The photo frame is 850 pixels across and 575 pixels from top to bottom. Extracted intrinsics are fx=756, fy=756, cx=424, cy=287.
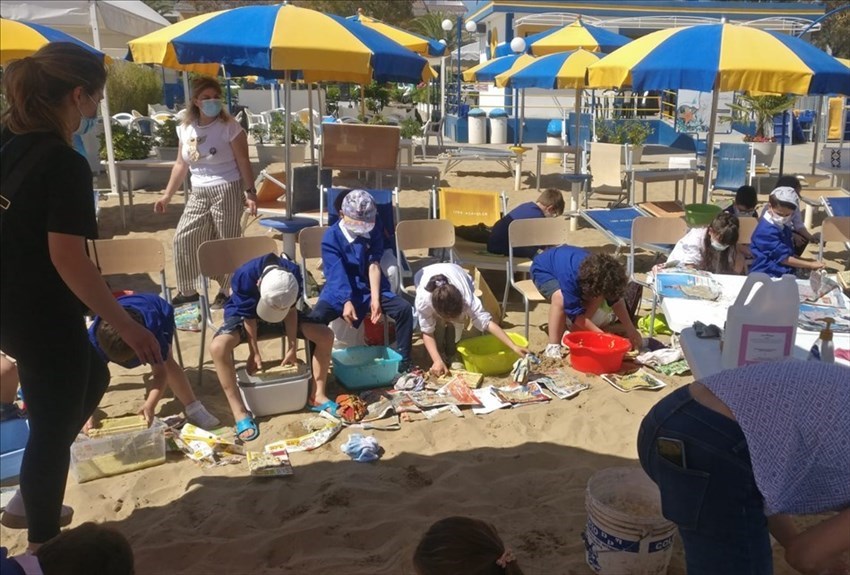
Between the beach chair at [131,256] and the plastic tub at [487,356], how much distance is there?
179 centimetres

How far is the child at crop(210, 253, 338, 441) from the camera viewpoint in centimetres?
392

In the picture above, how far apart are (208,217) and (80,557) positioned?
14.0 feet

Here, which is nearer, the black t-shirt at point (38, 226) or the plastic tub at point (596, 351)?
the black t-shirt at point (38, 226)

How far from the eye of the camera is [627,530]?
2.54 m

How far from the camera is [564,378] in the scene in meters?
4.70

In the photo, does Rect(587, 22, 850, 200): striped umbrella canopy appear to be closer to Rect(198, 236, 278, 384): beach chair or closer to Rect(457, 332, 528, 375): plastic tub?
Rect(457, 332, 528, 375): plastic tub

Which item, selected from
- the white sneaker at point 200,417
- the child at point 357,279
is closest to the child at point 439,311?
the child at point 357,279

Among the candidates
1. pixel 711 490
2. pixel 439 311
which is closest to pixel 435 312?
pixel 439 311

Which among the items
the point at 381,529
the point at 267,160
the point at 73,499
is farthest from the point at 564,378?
the point at 267,160

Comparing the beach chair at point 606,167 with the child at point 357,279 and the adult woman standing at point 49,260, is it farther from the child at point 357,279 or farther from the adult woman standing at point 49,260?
the adult woman standing at point 49,260

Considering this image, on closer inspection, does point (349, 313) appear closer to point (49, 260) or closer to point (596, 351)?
point (596, 351)

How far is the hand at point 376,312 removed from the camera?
4.68 meters

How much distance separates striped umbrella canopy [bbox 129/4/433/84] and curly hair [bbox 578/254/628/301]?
98.5 inches

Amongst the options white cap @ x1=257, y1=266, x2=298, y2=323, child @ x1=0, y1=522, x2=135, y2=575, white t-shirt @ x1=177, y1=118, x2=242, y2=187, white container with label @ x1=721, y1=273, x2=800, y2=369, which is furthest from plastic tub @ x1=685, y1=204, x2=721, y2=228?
child @ x1=0, y1=522, x2=135, y2=575
